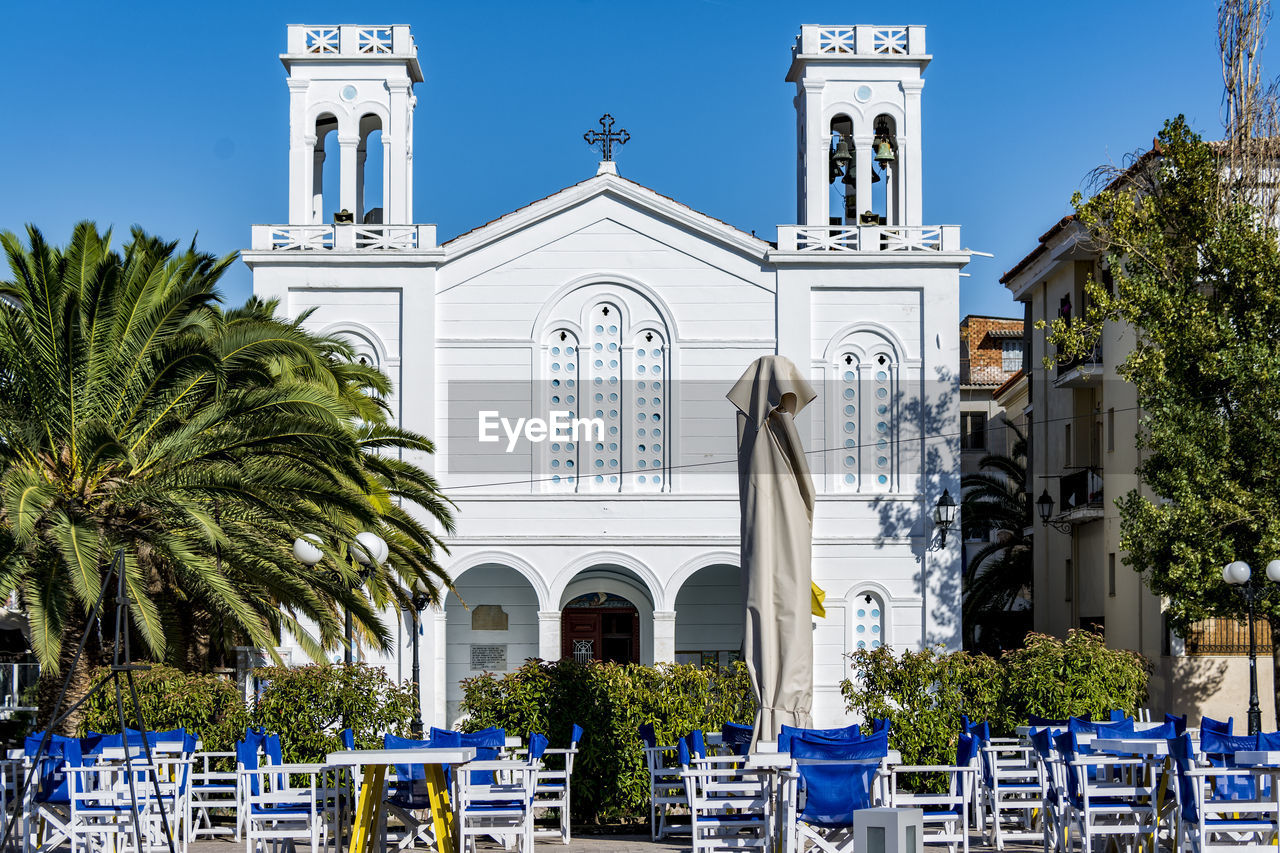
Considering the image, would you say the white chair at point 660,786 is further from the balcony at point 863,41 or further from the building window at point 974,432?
the building window at point 974,432

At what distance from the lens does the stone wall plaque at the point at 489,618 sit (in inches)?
1163

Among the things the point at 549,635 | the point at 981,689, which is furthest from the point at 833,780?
the point at 549,635

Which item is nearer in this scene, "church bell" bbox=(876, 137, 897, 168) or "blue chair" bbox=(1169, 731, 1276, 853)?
"blue chair" bbox=(1169, 731, 1276, 853)

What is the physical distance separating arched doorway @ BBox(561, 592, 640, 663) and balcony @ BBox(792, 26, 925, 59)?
1093 centimetres

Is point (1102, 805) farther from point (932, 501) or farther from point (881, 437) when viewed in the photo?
point (881, 437)

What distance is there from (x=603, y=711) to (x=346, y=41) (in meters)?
18.1

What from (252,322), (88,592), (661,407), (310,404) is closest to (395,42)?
(661,407)

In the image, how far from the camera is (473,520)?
28.0 meters

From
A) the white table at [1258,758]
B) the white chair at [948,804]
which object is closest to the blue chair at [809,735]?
the white chair at [948,804]

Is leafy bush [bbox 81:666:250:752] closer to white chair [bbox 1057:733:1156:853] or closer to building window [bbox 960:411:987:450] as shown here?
white chair [bbox 1057:733:1156:853]

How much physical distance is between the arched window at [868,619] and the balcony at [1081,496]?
216 inches

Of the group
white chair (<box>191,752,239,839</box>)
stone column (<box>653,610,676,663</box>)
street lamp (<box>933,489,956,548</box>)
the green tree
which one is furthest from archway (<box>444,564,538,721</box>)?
white chair (<box>191,752,239,839</box>)

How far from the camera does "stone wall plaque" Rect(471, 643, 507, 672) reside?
29484 millimetres

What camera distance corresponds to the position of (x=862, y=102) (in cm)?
2914
